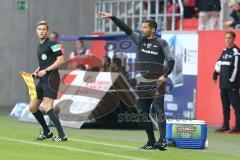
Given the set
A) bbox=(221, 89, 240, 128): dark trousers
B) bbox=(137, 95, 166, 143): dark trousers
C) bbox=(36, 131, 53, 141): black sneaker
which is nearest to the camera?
bbox=(137, 95, 166, 143): dark trousers

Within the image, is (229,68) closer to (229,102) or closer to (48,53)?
(229,102)

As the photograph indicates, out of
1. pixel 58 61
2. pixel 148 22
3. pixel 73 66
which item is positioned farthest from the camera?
pixel 73 66

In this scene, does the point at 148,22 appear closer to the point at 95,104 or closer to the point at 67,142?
the point at 67,142

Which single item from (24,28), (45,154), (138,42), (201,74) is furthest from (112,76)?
(24,28)

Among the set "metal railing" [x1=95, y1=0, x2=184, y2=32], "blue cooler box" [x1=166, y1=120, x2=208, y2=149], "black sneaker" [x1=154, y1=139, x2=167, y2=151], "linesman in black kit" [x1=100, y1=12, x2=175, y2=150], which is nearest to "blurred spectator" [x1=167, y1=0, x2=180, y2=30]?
"metal railing" [x1=95, y1=0, x2=184, y2=32]

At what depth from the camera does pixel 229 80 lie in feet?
64.0

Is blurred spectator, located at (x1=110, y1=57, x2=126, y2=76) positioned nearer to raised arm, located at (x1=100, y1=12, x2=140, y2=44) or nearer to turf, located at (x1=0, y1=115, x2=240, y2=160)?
turf, located at (x1=0, y1=115, x2=240, y2=160)

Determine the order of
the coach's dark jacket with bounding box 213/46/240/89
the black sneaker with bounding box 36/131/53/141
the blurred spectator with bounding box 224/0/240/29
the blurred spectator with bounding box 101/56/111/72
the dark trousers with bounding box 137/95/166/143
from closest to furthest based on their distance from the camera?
the dark trousers with bounding box 137/95/166/143, the black sneaker with bounding box 36/131/53/141, the coach's dark jacket with bounding box 213/46/240/89, the blurred spectator with bounding box 101/56/111/72, the blurred spectator with bounding box 224/0/240/29

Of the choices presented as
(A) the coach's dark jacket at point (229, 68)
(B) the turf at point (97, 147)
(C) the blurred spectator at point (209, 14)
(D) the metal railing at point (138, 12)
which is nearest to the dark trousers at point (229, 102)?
(A) the coach's dark jacket at point (229, 68)

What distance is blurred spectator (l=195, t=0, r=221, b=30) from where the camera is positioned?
71.5ft

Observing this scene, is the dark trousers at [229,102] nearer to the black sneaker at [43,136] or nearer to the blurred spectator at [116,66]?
the blurred spectator at [116,66]

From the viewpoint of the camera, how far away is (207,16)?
2191cm

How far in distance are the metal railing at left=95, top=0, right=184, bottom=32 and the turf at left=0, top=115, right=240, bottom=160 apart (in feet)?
16.6

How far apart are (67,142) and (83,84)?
4802mm
